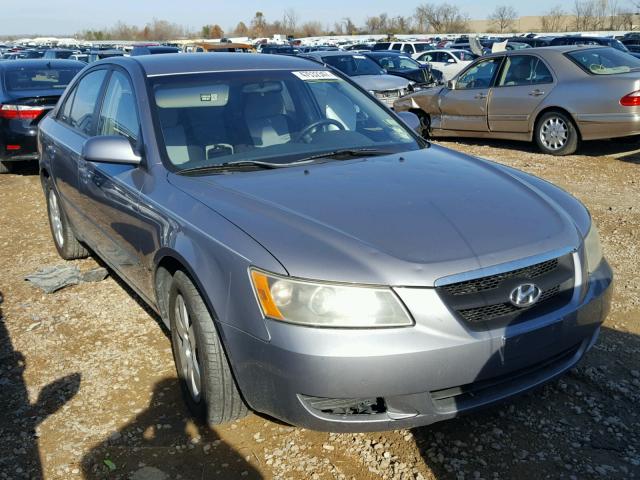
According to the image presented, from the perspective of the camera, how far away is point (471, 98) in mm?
10680

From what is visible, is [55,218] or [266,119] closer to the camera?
[266,119]

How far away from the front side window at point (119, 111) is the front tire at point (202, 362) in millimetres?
1068

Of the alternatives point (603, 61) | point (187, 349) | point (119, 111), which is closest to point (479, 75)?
point (603, 61)

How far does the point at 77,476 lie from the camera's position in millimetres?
2855

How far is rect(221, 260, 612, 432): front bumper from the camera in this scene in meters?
2.40

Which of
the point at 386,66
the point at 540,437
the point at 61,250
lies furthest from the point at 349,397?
the point at 386,66

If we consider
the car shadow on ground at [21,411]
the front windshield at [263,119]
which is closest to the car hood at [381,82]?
the front windshield at [263,119]

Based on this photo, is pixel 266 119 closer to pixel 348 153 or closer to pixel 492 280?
pixel 348 153

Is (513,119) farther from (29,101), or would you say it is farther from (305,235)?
(305,235)

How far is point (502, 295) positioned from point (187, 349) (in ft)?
4.99

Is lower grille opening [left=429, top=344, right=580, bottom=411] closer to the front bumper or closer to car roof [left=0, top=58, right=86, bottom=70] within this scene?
the front bumper

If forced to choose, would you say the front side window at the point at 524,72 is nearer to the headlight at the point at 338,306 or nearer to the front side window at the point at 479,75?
the front side window at the point at 479,75

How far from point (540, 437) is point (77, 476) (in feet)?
6.60

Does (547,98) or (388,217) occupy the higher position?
(388,217)
